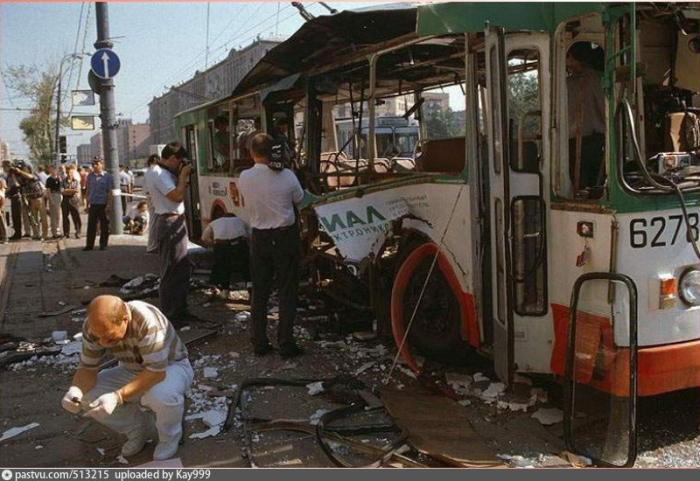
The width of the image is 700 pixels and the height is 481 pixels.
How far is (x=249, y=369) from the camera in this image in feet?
17.7

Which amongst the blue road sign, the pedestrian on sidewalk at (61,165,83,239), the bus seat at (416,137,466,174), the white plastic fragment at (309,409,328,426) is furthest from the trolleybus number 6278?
the pedestrian on sidewalk at (61,165,83,239)

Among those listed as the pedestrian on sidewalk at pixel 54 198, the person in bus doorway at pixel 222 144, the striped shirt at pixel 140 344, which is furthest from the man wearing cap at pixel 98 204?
the striped shirt at pixel 140 344

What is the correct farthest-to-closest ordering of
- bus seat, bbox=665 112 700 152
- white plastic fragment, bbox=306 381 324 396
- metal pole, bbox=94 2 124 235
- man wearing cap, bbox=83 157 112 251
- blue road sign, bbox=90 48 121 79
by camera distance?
metal pole, bbox=94 2 124 235, blue road sign, bbox=90 48 121 79, man wearing cap, bbox=83 157 112 251, white plastic fragment, bbox=306 381 324 396, bus seat, bbox=665 112 700 152

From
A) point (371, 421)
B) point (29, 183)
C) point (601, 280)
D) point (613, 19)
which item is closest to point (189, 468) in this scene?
point (371, 421)

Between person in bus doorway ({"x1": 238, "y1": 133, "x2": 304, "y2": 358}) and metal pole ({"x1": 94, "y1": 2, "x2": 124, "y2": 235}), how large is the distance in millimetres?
8269

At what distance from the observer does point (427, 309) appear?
5.35 meters

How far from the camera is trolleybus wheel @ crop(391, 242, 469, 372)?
199 inches

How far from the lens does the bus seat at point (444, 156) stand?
198 inches

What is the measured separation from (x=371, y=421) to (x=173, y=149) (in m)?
3.56

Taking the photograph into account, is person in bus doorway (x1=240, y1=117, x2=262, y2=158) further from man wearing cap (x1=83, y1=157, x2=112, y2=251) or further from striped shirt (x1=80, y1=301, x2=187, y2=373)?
striped shirt (x1=80, y1=301, x2=187, y2=373)

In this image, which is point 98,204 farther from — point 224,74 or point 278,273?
point 224,74

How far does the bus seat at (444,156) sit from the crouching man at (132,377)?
2431 mm

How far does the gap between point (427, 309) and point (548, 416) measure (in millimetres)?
1338

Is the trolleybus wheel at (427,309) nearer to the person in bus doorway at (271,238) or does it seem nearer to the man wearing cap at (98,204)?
the person in bus doorway at (271,238)
